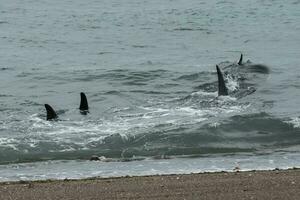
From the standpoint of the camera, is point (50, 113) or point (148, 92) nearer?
→ point (50, 113)

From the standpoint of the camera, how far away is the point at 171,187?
9.71 meters

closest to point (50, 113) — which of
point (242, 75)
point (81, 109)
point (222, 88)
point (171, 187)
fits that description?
point (81, 109)

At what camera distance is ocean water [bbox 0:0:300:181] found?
42.7 feet

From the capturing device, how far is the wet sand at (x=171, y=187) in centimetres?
926

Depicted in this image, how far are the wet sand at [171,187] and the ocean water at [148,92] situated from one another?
42.8 inches

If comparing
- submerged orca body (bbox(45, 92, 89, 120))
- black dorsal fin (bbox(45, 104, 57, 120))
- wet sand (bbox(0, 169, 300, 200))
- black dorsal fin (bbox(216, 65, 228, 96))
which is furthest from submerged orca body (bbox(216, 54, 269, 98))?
wet sand (bbox(0, 169, 300, 200))

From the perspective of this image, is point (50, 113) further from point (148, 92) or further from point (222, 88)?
point (148, 92)

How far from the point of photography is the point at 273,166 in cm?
1182

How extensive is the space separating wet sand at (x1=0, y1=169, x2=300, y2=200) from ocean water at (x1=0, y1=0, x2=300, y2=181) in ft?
3.57

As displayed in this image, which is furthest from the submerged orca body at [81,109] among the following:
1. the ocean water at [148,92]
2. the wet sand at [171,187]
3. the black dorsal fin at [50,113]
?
the wet sand at [171,187]

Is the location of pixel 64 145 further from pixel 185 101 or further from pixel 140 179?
pixel 185 101

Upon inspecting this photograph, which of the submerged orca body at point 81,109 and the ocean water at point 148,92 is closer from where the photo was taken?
the ocean water at point 148,92

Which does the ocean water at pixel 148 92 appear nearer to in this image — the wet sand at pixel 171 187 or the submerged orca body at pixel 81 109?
the submerged orca body at pixel 81 109

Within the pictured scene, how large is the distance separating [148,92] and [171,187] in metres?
10.5
